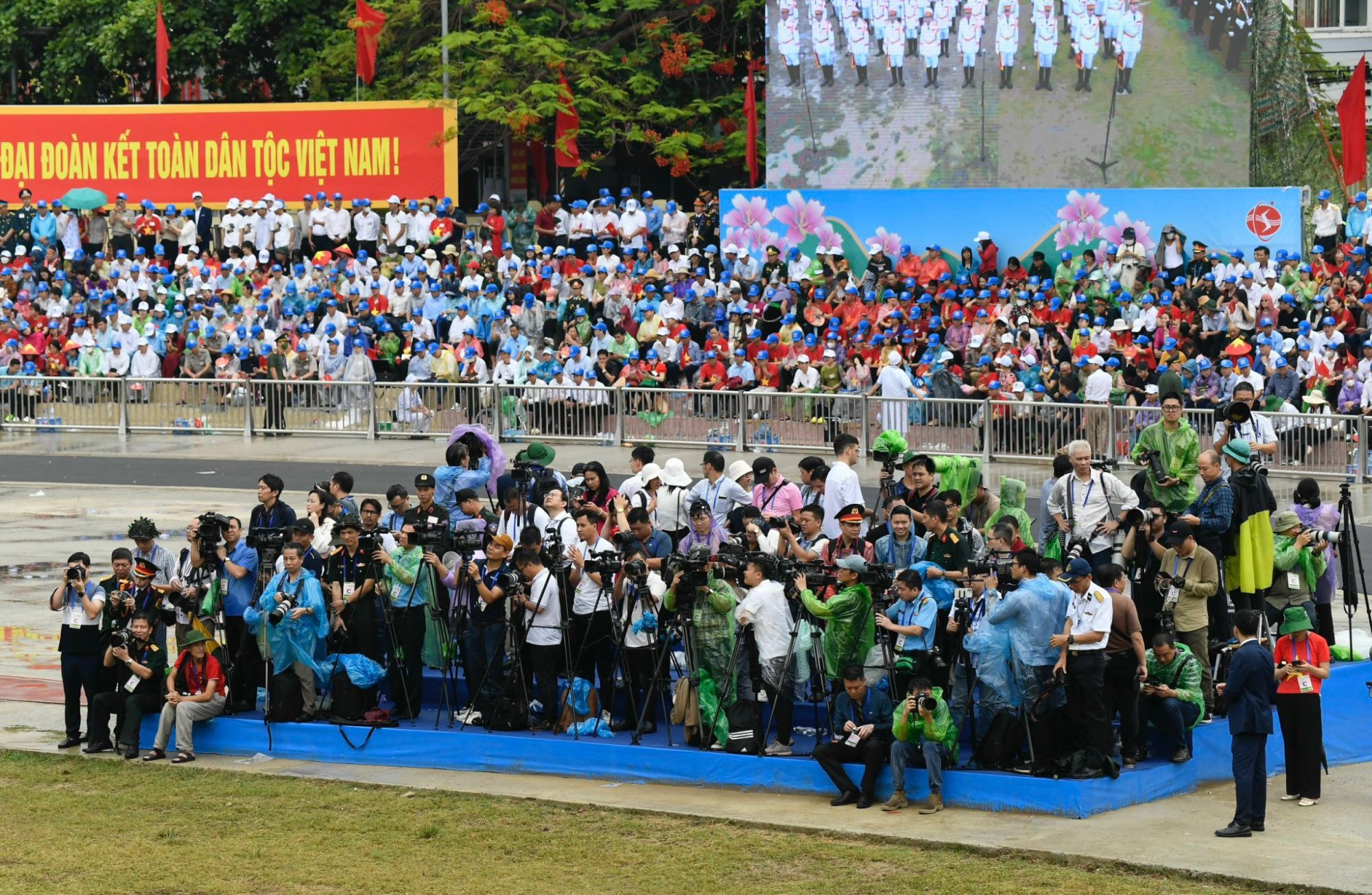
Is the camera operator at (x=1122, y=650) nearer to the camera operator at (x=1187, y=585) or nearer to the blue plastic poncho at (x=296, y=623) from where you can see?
the camera operator at (x=1187, y=585)

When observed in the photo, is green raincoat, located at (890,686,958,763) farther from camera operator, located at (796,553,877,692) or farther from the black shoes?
the black shoes

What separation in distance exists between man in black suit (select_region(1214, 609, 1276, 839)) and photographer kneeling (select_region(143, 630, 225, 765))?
761cm

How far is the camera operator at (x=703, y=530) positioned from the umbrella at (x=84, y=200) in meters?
25.7

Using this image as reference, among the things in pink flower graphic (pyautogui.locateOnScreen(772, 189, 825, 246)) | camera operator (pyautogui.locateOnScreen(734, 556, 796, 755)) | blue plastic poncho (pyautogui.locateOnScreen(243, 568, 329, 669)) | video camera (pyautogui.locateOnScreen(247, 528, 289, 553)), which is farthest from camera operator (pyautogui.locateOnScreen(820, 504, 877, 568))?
pink flower graphic (pyautogui.locateOnScreen(772, 189, 825, 246))

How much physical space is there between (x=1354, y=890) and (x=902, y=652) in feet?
11.2

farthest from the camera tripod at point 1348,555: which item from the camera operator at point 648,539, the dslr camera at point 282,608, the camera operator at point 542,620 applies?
the dslr camera at point 282,608

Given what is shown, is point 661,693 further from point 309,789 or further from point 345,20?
point 345,20

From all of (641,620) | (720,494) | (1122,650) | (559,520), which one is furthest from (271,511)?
(1122,650)

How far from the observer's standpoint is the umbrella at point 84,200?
38000 mm

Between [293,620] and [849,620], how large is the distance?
4.34m

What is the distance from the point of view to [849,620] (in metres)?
13.8

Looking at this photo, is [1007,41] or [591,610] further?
[1007,41]

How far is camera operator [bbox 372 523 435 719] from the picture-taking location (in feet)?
50.1

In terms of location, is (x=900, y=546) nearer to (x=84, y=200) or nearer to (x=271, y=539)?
(x=271, y=539)
